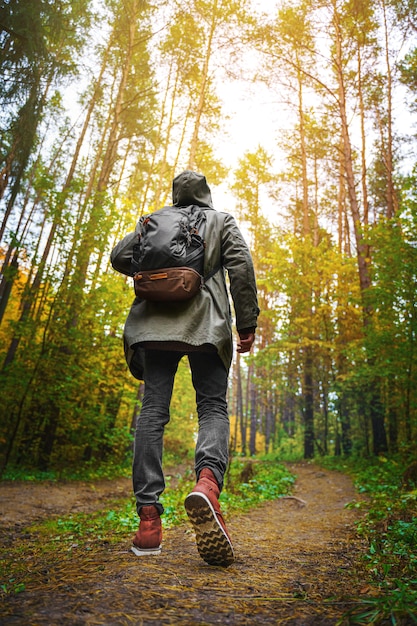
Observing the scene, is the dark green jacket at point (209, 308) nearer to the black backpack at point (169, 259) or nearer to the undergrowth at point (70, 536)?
the black backpack at point (169, 259)

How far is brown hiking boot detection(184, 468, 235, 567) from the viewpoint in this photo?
5.55 feet

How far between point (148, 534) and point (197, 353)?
36.1 inches

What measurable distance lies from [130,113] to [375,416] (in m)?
11.6

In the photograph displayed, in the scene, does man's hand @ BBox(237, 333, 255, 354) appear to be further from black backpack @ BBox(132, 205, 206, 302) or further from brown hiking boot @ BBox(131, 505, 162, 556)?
brown hiking boot @ BBox(131, 505, 162, 556)

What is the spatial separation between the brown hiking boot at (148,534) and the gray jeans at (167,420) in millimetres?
33

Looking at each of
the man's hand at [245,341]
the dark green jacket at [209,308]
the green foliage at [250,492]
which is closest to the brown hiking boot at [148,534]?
the dark green jacket at [209,308]

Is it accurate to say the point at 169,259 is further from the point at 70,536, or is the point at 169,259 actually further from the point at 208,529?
the point at 70,536

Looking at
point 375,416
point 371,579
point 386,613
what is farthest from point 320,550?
point 375,416

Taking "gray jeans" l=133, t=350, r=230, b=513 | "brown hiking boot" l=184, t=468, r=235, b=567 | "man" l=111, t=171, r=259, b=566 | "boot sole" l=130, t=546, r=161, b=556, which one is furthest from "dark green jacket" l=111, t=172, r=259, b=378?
"boot sole" l=130, t=546, r=161, b=556

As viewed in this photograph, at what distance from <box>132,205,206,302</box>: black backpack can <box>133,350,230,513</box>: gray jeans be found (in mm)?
359

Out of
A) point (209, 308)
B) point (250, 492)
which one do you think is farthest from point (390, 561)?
point (250, 492)

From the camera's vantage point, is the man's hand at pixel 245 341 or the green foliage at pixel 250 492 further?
the green foliage at pixel 250 492

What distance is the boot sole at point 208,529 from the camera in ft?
5.54

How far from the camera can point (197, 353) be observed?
2.18m
